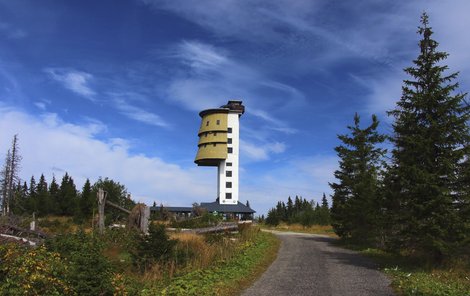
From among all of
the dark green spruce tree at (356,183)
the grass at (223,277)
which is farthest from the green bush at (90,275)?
the dark green spruce tree at (356,183)

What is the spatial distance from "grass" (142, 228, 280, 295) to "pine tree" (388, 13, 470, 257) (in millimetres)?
5522

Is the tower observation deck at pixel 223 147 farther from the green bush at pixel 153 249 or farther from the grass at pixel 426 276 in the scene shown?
the green bush at pixel 153 249

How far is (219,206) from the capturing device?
74.4 m

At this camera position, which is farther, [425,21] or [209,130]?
[209,130]

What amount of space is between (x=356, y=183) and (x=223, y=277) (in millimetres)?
16005

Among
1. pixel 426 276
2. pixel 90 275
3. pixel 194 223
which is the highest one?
pixel 194 223

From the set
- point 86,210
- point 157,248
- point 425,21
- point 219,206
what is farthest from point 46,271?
point 219,206

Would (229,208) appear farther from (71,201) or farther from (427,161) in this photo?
(427,161)

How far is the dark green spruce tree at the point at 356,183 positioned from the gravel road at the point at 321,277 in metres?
6.31

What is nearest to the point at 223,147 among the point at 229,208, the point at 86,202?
the point at 229,208

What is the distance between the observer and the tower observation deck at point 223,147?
251 feet

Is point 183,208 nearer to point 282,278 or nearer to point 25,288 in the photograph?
point 282,278

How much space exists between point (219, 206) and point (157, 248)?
59919mm

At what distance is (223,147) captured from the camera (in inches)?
3012
